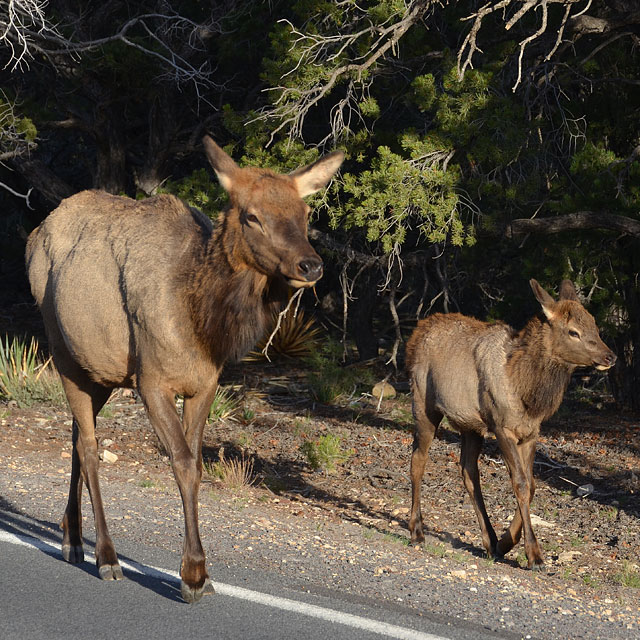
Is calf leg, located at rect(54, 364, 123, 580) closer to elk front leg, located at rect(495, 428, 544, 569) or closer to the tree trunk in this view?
elk front leg, located at rect(495, 428, 544, 569)

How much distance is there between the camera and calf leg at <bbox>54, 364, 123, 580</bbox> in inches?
248

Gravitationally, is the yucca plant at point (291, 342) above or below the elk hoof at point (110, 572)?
below

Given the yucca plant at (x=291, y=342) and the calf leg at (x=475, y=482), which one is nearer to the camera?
the calf leg at (x=475, y=482)

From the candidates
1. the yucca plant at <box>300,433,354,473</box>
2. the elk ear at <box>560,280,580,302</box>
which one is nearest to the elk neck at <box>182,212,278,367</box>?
the elk ear at <box>560,280,580,302</box>

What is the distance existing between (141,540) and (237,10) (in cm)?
928

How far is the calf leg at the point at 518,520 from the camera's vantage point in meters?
8.19

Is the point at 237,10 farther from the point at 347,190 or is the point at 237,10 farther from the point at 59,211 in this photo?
the point at 59,211

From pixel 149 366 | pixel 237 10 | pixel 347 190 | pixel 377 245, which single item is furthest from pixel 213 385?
pixel 237 10

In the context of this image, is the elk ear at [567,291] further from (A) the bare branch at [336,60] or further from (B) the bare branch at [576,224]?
(A) the bare branch at [336,60]

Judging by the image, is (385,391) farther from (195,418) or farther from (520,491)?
(195,418)

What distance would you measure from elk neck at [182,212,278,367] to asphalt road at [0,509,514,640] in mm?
1425

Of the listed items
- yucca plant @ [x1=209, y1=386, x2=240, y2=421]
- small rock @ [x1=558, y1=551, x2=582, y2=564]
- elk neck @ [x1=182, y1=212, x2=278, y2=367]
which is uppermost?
elk neck @ [x1=182, y1=212, x2=278, y2=367]

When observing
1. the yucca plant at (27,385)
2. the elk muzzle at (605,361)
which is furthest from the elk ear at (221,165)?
the yucca plant at (27,385)

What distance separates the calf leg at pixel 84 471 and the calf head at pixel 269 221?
5.93ft
